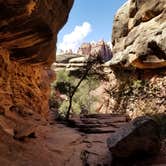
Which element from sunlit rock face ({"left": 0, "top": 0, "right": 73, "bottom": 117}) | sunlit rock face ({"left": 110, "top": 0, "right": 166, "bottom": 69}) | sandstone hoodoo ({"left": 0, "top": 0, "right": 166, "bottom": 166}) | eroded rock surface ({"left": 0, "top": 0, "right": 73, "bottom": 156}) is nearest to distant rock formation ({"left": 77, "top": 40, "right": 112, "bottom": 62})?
sunlit rock face ({"left": 110, "top": 0, "right": 166, "bottom": 69})

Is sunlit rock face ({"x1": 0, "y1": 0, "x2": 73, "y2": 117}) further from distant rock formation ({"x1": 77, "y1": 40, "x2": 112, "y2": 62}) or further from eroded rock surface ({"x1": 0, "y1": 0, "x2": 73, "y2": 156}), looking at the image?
distant rock formation ({"x1": 77, "y1": 40, "x2": 112, "y2": 62})

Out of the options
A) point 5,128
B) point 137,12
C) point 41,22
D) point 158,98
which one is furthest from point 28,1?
point 137,12

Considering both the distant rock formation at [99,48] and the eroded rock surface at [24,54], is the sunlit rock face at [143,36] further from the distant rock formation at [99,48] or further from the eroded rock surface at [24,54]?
the distant rock formation at [99,48]

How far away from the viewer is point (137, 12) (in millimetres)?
22844

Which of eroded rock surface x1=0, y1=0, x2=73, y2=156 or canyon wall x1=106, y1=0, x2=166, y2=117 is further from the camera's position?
canyon wall x1=106, y1=0, x2=166, y2=117

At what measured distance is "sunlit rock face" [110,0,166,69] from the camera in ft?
→ 57.7

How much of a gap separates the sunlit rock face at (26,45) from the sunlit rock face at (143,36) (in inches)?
331

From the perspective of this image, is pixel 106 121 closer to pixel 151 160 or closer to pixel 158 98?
pixel 158 98

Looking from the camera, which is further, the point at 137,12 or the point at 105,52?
the point at 105,52

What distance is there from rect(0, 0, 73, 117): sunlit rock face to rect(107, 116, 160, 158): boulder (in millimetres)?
3728

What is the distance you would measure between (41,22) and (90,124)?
733 cm

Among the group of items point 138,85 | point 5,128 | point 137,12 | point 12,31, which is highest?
point 137,12

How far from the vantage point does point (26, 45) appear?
29.3 feet

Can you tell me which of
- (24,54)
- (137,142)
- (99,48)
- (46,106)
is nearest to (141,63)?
(46,106)
